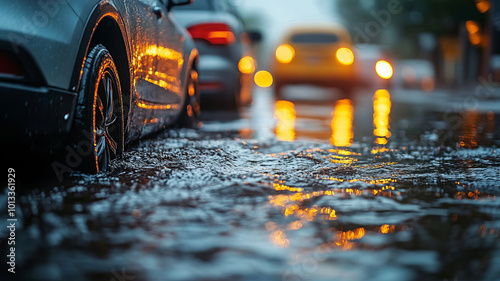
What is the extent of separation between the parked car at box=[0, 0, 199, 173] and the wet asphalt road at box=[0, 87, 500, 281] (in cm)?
25

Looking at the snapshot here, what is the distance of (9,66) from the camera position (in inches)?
145

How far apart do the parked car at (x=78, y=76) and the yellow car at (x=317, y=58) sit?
1139 cm

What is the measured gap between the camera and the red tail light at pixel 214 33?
1012cm

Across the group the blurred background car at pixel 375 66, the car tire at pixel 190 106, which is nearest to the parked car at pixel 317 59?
the blurred background car at pixel 375 66

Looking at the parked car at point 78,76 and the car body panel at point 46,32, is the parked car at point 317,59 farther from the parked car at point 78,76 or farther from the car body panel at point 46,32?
the car body panel at point 46,32

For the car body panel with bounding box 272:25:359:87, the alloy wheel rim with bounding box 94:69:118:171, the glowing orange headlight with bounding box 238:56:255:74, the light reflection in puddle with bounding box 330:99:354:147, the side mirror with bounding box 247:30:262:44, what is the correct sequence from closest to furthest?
1. the alloy wheel rim with bounding box 94:69:118:171
2. the light reflection in puddle with bounding box 330:99:354:147
3. the glowing orange headlight with bounding box 238:56:255:74
4. the side mirror with bounding box 247:30:262:44
5. the car body panel with bounding box 272:25:359:87

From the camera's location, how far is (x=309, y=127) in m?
9.17

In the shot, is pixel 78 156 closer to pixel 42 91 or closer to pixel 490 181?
pixel 42 91

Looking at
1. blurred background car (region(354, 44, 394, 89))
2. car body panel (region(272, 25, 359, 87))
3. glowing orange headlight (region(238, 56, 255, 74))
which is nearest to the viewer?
glowing orange headlight (region(238, 56, 255, 74))

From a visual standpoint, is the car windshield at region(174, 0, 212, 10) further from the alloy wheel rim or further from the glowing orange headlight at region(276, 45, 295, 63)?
the glowing orange headlight at region(276, 45, 295, 63)

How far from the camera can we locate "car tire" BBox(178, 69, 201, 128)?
8.56m

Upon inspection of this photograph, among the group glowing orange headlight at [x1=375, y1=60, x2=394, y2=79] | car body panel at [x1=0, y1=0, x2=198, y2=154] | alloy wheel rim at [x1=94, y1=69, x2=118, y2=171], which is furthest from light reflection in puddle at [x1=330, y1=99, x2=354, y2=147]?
glowing orange headlight at [x1=375, y1=60, x2=394, y2=79]

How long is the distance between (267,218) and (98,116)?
5.29 feet

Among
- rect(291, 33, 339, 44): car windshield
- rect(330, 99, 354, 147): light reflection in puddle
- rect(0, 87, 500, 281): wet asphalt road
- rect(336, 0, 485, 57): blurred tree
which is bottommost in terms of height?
rect(0, 87, 500, 281): wet asphalt road
